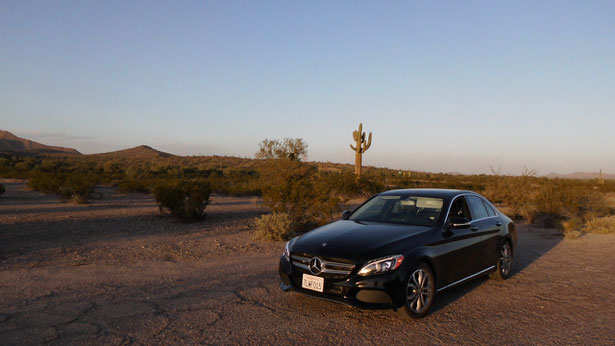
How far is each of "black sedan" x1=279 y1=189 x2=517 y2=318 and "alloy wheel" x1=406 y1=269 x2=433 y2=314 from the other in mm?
11

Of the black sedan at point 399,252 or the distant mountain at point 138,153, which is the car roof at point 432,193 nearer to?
the black sedan at point 399,252

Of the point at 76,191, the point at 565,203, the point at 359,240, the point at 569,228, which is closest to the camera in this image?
the point at 359,240

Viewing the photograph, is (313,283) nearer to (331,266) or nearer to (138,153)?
(331,266)

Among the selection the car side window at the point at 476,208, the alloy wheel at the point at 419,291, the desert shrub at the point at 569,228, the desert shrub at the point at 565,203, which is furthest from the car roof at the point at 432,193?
the desert shrub at the point at 565,203

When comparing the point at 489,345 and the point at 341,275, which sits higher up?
the point at 341,275

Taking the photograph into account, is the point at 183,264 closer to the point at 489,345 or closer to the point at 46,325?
the point at 46,325

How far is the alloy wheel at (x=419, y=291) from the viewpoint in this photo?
17.0 feet

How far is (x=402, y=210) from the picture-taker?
6.58 m

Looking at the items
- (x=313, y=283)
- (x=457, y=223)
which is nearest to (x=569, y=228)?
(x=457, y=223)

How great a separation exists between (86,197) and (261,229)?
36.0 ft

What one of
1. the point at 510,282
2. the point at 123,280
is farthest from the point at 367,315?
the point at 123,280

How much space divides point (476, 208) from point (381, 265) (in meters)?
2.77

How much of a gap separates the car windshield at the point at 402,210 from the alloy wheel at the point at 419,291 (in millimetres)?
875

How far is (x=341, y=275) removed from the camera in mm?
5039
